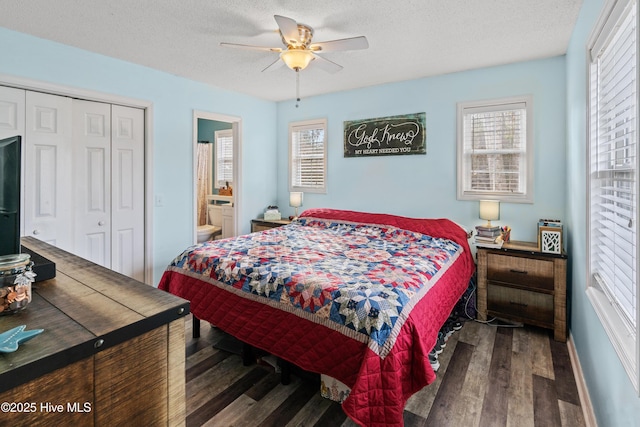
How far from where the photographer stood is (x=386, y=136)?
4031mm

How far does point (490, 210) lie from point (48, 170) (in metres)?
4.02

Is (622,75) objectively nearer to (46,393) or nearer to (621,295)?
(621,295)

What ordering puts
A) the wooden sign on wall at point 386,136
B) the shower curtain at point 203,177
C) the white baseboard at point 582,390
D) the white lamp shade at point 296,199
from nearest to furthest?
the white baseboard at point 582,390, the wooden sign on wall at point 386,136, the white lamp shade at point 296,199, the shower curtain at point 203,177

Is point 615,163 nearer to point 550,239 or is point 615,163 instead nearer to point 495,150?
point 550,239

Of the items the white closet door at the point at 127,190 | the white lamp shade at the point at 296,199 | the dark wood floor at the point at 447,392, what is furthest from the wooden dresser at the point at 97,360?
the white lamp shade at the point at 296,199

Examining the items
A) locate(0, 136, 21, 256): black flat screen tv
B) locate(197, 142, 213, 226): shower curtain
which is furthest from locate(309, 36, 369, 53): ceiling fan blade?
locate(197, 142, 213, 226): shower curtain

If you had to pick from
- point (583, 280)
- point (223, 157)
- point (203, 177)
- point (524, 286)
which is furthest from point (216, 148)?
point (583, 280)

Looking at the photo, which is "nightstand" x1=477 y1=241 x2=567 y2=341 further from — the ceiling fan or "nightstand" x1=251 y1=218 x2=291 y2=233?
"nightstand" x1=251 y1=218 x2=291 y2=233

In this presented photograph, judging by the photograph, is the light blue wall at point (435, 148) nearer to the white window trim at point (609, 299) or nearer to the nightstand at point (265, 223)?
the nightstand at point (265, 223)

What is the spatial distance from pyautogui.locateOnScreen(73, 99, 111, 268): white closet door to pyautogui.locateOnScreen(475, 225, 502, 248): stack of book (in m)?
3.61

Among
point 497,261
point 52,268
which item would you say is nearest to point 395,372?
point 52,268

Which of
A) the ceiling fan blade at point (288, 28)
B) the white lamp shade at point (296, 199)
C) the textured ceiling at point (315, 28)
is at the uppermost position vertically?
the textured ceiling at point (315, 28)

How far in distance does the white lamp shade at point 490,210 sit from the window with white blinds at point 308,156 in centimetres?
205

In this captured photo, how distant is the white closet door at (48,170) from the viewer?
2.75 m
